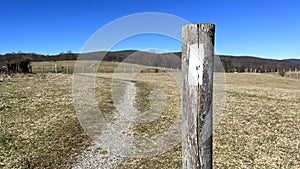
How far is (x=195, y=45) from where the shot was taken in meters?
3.04

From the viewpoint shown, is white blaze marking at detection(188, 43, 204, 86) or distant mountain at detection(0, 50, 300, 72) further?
distant mountain at detection(0, 50, 300, 72)

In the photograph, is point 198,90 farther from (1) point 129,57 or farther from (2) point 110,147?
(2) point 110,147

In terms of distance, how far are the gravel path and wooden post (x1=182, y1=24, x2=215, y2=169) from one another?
16.3 ft

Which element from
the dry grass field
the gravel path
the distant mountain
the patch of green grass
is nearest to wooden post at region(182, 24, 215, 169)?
the distant mountain

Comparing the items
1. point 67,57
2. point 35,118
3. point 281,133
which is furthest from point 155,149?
point 67,57

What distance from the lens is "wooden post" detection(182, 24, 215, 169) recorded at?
3039 mm

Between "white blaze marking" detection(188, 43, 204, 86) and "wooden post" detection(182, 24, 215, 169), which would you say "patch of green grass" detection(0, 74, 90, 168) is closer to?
"wooden post" detection(182, 24, 215, 169)

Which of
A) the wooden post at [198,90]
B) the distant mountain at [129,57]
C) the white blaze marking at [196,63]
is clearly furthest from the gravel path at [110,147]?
the white blaze marking at [196,63]

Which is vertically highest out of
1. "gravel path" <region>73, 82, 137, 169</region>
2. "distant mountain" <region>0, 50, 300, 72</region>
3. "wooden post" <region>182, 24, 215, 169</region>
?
"distant mountain" <region>0, 50, 300, 72</region>

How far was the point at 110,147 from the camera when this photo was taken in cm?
913

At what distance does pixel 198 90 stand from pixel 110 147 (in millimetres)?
6677

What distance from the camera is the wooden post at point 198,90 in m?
3.04

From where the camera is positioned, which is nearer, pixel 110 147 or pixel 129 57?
pixel 129 57

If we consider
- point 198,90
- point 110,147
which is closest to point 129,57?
point 110,147
